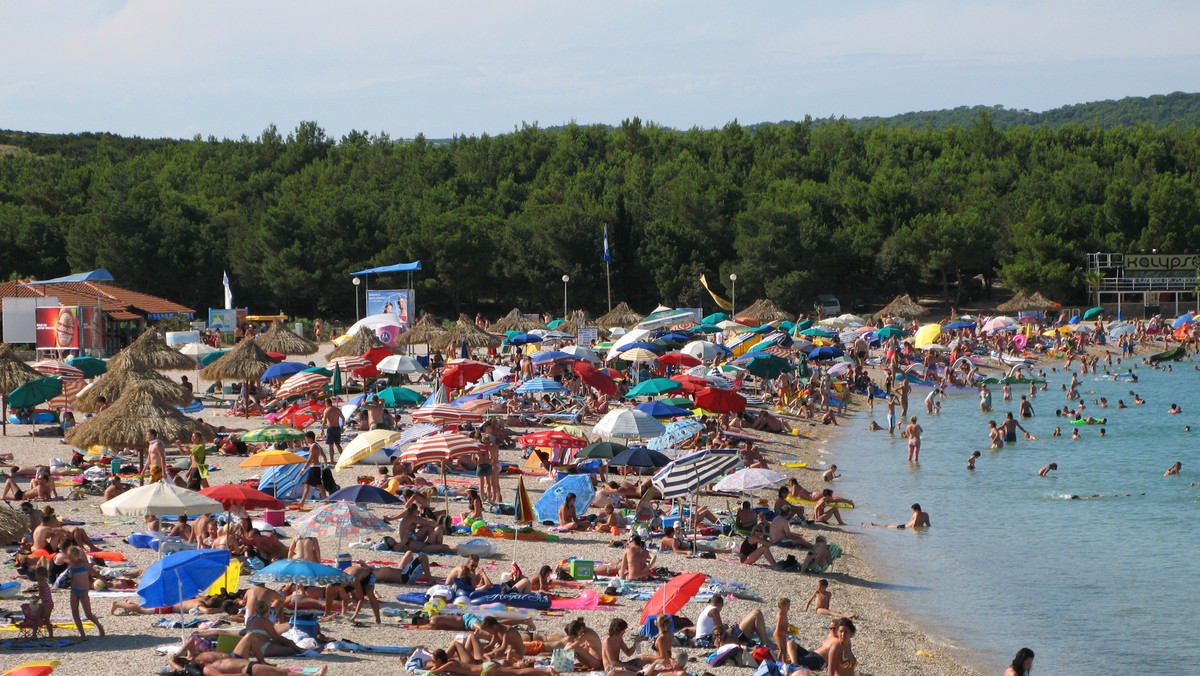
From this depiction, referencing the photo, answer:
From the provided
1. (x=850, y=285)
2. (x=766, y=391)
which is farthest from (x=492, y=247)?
(x=766, y=391)

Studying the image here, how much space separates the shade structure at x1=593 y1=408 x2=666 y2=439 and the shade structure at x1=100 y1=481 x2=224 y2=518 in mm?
6270

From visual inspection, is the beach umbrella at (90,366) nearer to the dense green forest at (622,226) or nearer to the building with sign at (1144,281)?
the dense green forest at (622,226)

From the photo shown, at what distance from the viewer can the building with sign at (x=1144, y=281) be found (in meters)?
47.1

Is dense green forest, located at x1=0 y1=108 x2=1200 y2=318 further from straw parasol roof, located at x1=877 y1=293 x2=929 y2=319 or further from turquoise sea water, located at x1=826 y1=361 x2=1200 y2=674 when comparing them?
turquoise sea water, located at x1=826 y1=361 x2=1200 y2=674

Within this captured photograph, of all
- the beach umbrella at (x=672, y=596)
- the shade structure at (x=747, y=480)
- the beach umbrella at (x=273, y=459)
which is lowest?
the beach umbrella at (x=672, y=596)

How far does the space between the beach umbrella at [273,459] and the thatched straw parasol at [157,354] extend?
11070 mm

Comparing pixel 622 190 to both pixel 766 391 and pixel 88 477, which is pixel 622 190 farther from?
pixel 88 477

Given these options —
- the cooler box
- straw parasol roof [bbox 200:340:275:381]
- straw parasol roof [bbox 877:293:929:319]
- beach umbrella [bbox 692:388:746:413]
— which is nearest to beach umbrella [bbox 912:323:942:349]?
straw parasol roof [bbox 877:293:929:319]

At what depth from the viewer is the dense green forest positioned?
151 ft

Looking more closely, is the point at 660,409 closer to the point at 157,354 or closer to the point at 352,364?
the point at 352,364

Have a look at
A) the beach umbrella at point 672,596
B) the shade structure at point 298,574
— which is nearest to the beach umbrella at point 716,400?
the beach umbrella at point 672,596

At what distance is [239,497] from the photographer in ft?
38.3

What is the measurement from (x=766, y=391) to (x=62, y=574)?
20088mm

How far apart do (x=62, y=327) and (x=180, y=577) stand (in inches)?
897
